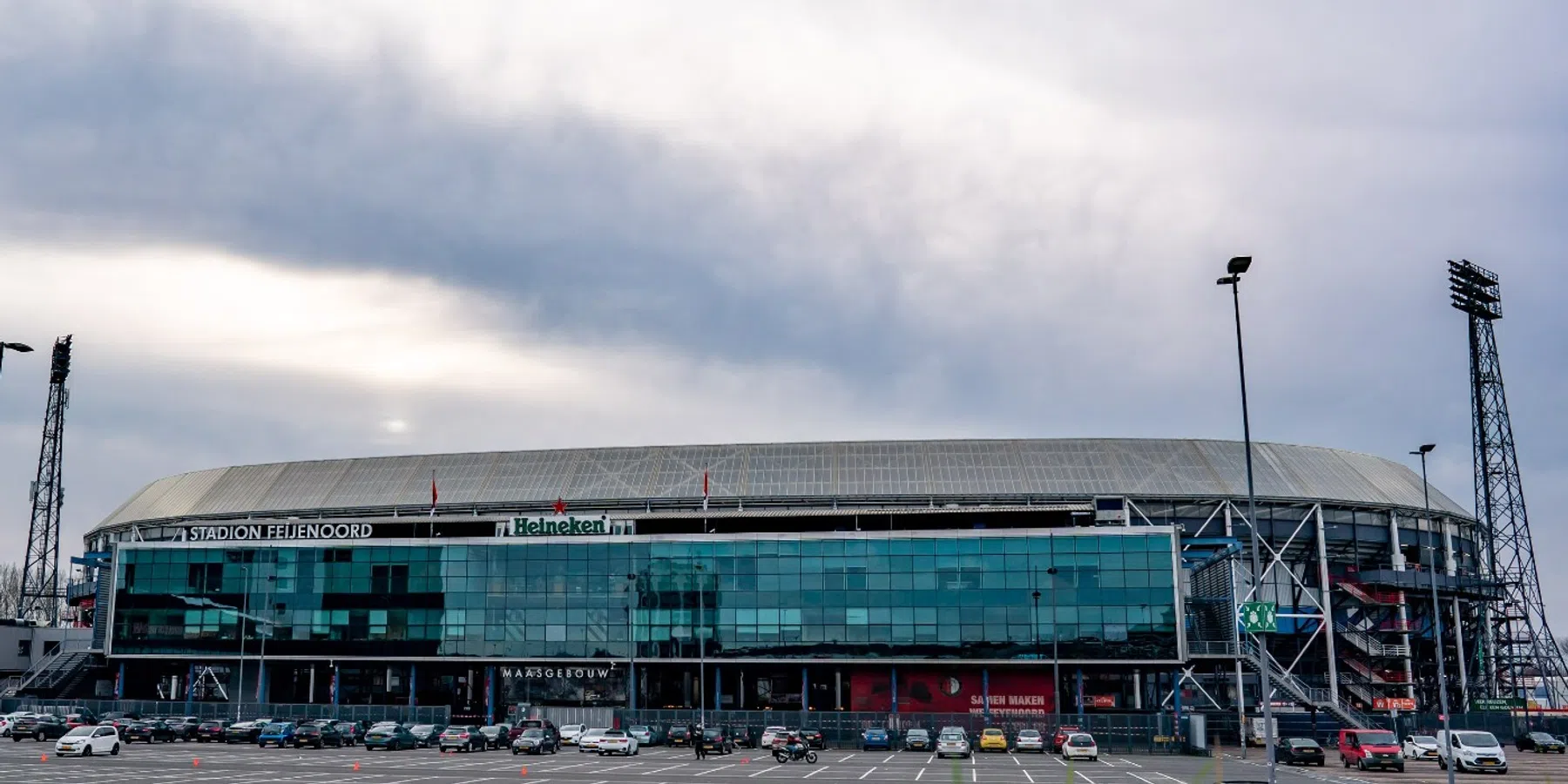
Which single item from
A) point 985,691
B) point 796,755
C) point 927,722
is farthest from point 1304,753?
point 985,691

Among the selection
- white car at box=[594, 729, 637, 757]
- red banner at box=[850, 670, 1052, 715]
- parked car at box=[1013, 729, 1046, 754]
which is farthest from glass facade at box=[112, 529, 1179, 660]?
white car at box=[594, 729, 637, 757]

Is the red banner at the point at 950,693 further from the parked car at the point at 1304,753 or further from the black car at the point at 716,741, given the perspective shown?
the parked car at the point at 1304,753

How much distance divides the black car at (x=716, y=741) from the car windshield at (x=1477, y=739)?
39.8m

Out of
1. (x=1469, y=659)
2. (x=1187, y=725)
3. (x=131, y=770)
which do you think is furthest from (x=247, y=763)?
(x=1469, y=659)

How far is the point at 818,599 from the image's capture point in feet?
358

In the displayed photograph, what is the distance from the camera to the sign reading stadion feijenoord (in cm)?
11494

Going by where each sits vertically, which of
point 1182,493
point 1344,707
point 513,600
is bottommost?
point 1344,707

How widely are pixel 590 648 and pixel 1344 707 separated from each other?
228ft

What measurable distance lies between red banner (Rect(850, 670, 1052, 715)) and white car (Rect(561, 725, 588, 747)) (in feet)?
87.0

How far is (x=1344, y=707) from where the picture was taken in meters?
124

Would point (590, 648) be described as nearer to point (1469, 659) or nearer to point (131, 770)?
point (131, 770)

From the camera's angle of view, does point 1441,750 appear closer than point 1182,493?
Yes

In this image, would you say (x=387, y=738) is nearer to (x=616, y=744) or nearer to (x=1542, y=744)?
(x=616, y=744)

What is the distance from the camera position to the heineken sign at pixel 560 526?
112 meters
